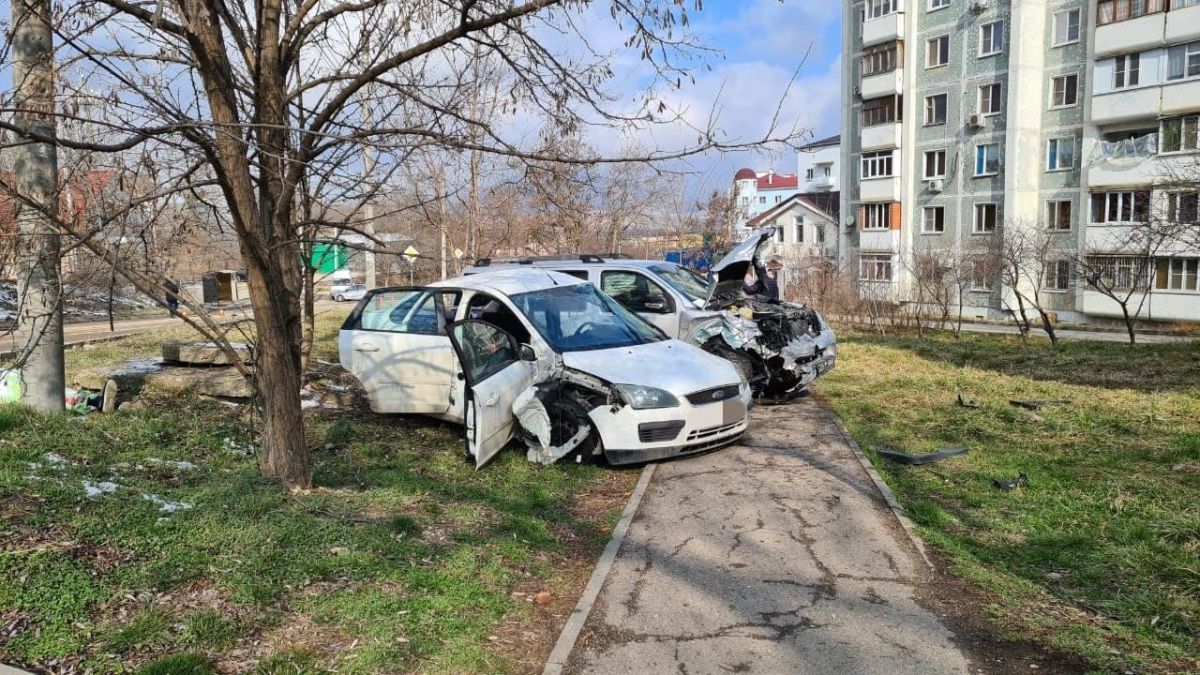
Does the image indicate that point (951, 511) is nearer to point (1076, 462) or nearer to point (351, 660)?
point (1076, 462)

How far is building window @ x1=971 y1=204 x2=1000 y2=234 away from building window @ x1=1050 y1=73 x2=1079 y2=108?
548 centimetres

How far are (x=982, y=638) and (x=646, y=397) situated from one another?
358cm

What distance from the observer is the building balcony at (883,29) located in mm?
43125

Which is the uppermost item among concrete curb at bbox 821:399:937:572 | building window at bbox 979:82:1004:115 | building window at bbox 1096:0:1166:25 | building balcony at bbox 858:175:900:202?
building window at bbox 1096:0:1166:25

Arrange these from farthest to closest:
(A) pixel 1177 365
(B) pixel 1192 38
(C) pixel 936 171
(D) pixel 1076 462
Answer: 1. (C) pixel 936 171
2. (B) pixel 1192 38
3. (A) pixel 1177 365
4. (D) pixel 1076 462

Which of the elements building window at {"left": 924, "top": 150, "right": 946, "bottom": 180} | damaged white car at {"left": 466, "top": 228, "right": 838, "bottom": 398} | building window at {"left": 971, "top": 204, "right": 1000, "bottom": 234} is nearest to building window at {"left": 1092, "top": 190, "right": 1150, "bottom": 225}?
building window at {"left": 971, "top": 204, "right": 1000, "bottom": 234}

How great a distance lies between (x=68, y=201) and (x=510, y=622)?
5123mm

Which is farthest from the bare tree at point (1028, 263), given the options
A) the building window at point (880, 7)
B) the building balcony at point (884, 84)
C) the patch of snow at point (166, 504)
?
the patch of snow at point (166, 504)

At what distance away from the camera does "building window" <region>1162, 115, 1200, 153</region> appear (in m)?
32.7

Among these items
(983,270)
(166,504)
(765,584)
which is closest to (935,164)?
(983,270)

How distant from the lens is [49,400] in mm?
7406

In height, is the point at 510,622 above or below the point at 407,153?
below

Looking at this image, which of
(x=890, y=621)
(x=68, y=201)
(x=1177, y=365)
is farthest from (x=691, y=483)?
(x=1177, y=365)

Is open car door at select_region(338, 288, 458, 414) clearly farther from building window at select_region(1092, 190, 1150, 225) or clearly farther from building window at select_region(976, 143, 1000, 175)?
building window at select_region(976, 143, 1000, 175)
